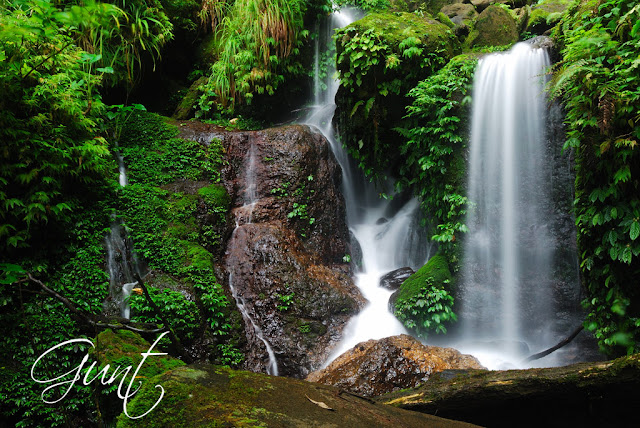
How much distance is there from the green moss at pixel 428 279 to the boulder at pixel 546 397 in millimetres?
3261

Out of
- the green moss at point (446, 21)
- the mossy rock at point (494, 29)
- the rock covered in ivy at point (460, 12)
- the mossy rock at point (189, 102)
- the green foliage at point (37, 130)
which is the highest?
the rock covered in ivy at point (460, 12)

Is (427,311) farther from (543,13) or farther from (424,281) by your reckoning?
(543,13)

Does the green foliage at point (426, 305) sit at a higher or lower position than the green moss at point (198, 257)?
lower

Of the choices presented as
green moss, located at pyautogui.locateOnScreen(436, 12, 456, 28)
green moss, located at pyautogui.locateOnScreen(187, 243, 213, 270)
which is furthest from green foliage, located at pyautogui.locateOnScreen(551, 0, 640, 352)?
green moss, located at pyautogui.locateOnScreen(436, 12, 456, 28)

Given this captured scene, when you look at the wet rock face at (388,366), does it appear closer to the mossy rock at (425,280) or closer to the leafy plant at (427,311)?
the leafy plant at (427,311)

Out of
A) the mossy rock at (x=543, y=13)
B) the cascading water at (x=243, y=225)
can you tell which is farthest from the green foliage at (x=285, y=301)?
the mossy rock at (x=543, y=13)

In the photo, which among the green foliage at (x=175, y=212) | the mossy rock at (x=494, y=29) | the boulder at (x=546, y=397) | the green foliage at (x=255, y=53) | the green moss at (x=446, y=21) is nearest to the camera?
the boulder at (x=546, y=397)

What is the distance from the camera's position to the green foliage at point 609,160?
3.92 m

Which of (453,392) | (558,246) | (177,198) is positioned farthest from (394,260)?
(453,392)

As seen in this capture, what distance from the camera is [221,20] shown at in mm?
9844

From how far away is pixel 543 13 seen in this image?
9148 millimetres

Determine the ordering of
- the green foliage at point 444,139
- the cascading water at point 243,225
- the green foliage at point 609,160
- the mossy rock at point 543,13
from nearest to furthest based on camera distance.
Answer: the green foliage at point 609,160 < the cascading water at point 243,225 < the green foliage at point 444,139 < the mossy rock at point 543,13

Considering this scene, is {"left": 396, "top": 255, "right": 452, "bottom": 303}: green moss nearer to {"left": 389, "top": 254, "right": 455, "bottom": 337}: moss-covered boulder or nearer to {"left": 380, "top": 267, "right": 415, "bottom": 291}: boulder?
{"left": 389, "top": 254, "right": 455, "bottom": 337}: moss-covered boulder

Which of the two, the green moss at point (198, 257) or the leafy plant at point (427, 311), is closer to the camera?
the green moss at point (198, 257)
